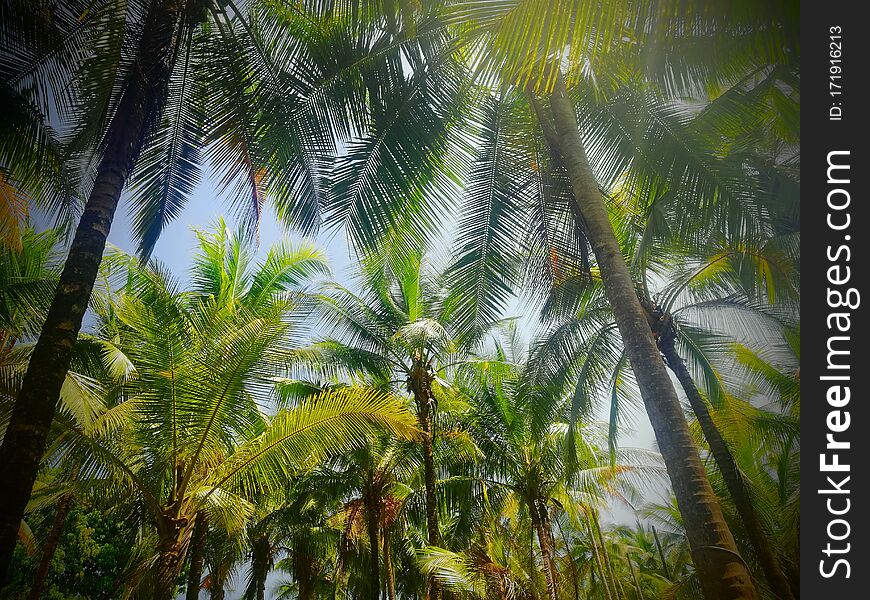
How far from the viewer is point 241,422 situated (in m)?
6.49

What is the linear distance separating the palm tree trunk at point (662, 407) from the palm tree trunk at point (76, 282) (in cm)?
391

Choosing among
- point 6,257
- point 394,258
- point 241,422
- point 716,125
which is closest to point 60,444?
point 241,422

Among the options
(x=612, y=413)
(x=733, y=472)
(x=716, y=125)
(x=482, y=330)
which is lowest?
(x=733, y=472)

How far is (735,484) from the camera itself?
5641mm

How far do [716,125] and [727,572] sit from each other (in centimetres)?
466

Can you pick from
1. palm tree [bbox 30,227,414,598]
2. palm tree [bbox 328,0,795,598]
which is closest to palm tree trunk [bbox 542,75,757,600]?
palm tree [bbox 328,0,795,598]

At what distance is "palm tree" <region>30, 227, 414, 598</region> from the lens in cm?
590

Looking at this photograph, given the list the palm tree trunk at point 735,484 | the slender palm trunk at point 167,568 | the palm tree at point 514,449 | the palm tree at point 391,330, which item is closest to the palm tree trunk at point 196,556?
the slender palm trunk at point 167,568

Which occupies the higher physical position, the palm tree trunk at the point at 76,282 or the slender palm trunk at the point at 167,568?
the palm tree trunk at the point at 76,282

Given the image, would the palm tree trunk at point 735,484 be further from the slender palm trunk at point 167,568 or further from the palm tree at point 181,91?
the slender palm trunk at point 167,568

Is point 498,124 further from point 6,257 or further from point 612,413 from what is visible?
point 6,257

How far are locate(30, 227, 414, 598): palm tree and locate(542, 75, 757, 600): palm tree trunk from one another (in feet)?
11.1

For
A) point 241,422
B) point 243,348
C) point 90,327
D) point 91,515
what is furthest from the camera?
point 91,515

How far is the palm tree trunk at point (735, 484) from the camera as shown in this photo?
16.6 feet
